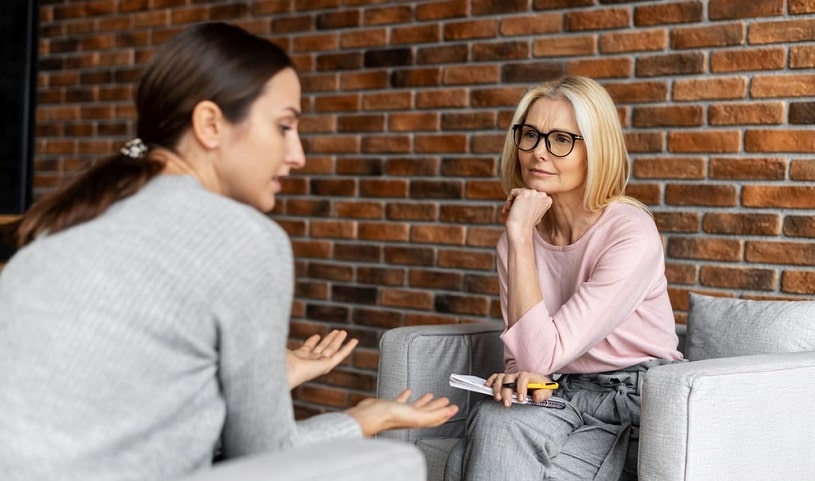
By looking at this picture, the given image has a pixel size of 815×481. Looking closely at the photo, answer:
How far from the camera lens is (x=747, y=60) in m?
2.71

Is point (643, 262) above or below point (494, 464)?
above

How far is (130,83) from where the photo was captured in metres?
4.31

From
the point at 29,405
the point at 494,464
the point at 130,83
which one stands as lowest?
the point at 494,464

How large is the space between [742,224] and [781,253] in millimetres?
136

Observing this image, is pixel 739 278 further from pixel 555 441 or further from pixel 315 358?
pixel 315 358

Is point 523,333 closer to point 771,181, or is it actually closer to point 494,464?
point 494,464

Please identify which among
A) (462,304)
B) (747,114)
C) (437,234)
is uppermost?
(747,114)

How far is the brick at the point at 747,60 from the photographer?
2.65 meters

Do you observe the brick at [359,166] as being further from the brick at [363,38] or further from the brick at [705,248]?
the brick at [705,248]

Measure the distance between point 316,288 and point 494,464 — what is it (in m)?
1.88

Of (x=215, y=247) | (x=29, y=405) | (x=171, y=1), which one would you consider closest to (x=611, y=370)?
(x=215, y=247)

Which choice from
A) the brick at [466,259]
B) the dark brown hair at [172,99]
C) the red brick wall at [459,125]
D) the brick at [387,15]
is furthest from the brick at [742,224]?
the dark brown hair at [172,99]

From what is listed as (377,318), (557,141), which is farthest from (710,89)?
(377,318)

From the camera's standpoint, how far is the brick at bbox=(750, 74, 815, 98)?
2611mm
